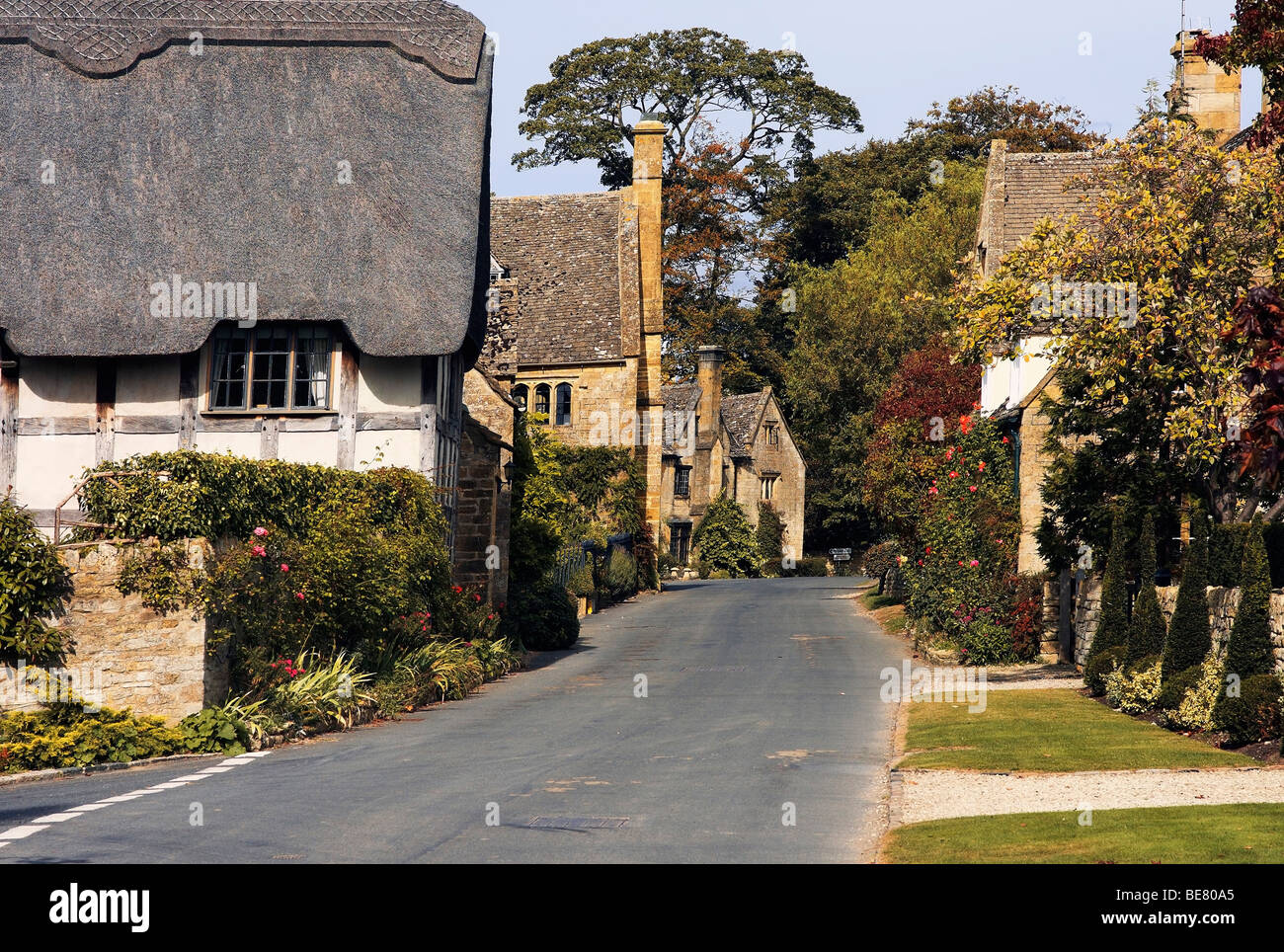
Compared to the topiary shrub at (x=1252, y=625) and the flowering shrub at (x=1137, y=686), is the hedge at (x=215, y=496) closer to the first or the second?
the flowering shrub at (x=1137, y=686)

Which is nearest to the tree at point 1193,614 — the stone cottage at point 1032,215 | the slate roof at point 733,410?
the stone cottage at point 1032,215

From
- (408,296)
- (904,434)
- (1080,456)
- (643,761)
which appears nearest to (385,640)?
(408,296)

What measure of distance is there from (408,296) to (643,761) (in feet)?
33.0

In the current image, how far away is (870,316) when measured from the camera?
170 feet

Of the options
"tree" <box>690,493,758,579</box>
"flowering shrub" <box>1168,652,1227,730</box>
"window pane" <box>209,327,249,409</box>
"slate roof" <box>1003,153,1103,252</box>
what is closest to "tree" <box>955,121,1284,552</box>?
"flowering shrub" <box>1168,652,1227,730</box>

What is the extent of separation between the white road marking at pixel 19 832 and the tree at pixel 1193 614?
12465mm

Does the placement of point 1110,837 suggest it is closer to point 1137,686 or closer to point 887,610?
point 1137,686

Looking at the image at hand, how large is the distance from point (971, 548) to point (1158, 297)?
8.18m

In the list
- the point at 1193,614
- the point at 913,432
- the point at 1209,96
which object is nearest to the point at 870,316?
the point at 913,432

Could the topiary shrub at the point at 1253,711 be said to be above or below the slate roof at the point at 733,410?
below

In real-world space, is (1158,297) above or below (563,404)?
above

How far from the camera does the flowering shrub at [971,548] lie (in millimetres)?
25219
